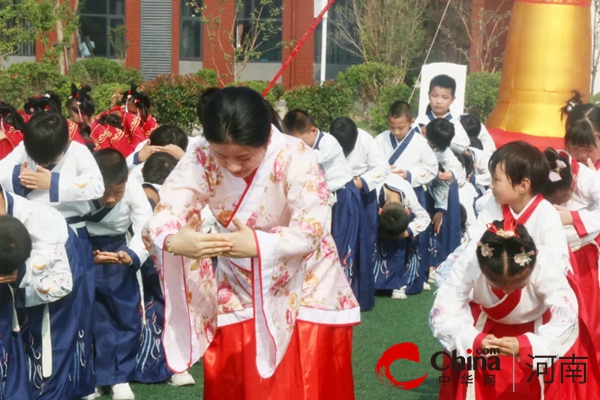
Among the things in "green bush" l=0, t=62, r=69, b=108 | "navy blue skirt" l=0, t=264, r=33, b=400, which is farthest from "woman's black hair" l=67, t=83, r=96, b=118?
"green bush" l=0, t=62, r=69, b=108

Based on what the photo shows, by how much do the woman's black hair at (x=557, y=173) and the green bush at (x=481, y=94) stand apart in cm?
1216

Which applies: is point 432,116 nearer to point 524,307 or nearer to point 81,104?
point 81,104

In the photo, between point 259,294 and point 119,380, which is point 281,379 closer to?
point 259,294

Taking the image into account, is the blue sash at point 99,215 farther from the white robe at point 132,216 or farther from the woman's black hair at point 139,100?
the woman's black hair at point 139,100

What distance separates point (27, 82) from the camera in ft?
44.5

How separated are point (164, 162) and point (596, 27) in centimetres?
1415

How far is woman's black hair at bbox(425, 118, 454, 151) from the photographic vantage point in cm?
791

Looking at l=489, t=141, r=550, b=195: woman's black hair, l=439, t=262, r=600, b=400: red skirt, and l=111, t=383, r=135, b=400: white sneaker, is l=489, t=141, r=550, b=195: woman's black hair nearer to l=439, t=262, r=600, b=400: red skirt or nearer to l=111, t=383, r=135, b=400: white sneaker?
l=439, t=262, r=600, b=400: red skirt

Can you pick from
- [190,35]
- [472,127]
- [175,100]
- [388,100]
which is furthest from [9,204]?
[190,35]

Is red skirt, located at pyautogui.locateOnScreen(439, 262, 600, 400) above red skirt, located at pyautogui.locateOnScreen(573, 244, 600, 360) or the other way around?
the other way around

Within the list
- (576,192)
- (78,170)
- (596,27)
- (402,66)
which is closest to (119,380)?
(78,170)

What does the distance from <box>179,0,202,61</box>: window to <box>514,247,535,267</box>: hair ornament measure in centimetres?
2029

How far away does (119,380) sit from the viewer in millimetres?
5020

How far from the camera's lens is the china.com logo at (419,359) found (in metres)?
3.62
